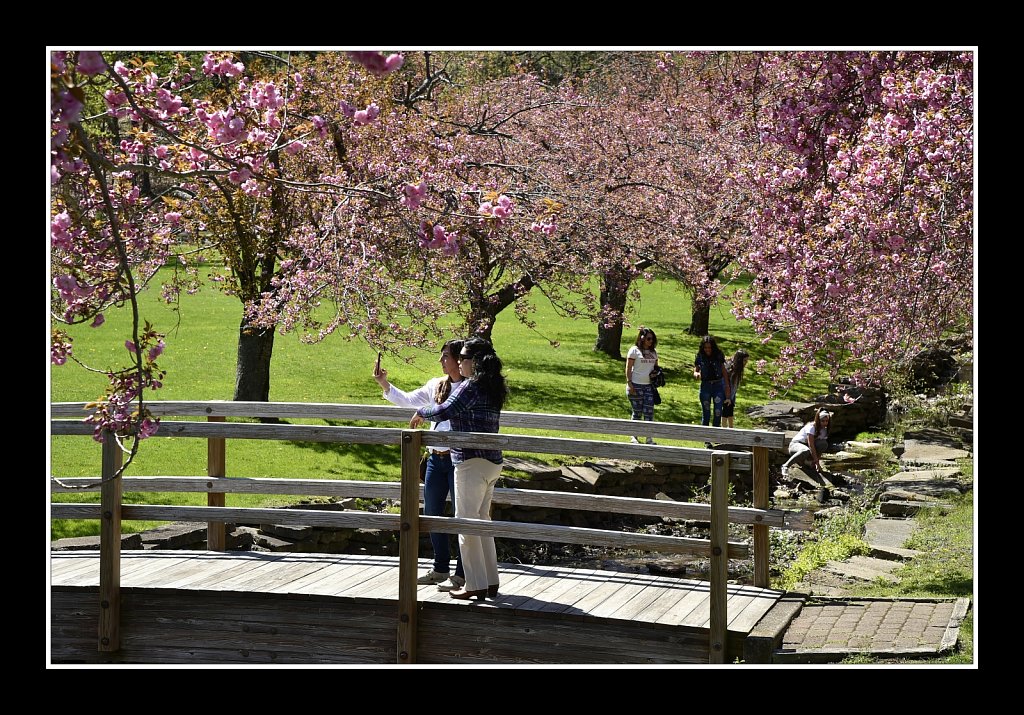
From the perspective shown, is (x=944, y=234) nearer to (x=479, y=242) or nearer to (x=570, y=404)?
(x=479, y=242)

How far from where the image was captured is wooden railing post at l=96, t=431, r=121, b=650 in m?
6.61

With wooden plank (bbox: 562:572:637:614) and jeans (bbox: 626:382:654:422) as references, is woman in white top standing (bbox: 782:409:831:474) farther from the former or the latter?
wooden plank (bbox: 562:572:637:614)

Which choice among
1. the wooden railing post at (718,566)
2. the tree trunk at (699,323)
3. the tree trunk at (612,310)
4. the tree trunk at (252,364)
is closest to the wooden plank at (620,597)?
the wooden railing post at (718,566)

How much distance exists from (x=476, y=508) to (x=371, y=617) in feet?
3.16

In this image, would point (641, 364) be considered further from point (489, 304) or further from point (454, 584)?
point (454, 584)

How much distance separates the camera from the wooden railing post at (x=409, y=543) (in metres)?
6.24

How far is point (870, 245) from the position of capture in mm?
9219

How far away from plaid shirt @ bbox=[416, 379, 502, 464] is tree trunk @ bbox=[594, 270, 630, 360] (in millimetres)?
11880

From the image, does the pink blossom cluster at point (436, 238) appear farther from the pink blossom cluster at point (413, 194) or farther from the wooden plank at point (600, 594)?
the wooden plank at point (600, 594)

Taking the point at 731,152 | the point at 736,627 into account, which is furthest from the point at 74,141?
the point at 731,152

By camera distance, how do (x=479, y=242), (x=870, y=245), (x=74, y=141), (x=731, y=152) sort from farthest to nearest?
(x=731, y=152), (x=479, y=242), (x=870, y=245), (x=74, y=141)

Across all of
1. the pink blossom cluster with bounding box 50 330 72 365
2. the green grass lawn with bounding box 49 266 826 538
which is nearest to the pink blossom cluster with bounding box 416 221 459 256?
the pink blossom cluster with bounding box 50 330 72 365

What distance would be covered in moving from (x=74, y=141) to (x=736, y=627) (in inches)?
168

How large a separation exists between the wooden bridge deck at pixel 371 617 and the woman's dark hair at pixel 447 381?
3.92 feet
